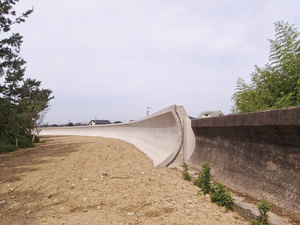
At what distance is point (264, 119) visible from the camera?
3.05 meters

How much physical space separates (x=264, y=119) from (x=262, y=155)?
526 millimetres

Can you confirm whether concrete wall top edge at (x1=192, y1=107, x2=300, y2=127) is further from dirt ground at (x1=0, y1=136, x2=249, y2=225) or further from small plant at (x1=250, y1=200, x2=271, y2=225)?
dirt ground at (x1=0, y1=136, x2=249, y2=225)

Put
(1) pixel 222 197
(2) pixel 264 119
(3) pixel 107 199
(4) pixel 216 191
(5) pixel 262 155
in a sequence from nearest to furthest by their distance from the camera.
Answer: (2) pixel 264 119 → (5) pixel 262 155 → (1) pixel 222 197 → (4) pixel 216 191 → (3) pixel 107 199

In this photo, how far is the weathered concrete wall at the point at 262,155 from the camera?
2.60 m

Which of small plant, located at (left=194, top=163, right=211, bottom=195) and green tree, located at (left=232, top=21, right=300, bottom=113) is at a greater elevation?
green tree, located at (left=232, top=21, right=300, bottom=113)

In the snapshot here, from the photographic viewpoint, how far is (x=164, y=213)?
10.8ft

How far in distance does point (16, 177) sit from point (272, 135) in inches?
237

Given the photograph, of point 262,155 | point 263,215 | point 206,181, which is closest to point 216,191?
point 206,181

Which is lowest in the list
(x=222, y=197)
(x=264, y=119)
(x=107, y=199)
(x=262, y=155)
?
(x=107, y=199)

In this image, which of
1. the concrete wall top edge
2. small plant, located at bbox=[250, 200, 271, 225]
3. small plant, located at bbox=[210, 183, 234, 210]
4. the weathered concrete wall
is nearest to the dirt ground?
small plant, located at bbox=[210, 183, 234, 210]

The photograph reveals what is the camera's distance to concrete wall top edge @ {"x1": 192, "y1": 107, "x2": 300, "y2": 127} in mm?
2533

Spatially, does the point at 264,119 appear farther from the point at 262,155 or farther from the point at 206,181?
the point at 206,181

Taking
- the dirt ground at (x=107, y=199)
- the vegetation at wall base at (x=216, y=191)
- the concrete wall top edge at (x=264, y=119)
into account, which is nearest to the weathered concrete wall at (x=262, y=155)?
the concrete wall top edge at (x=264, y=119)

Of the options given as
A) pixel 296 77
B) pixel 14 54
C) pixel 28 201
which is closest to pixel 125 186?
pixel 28 201
